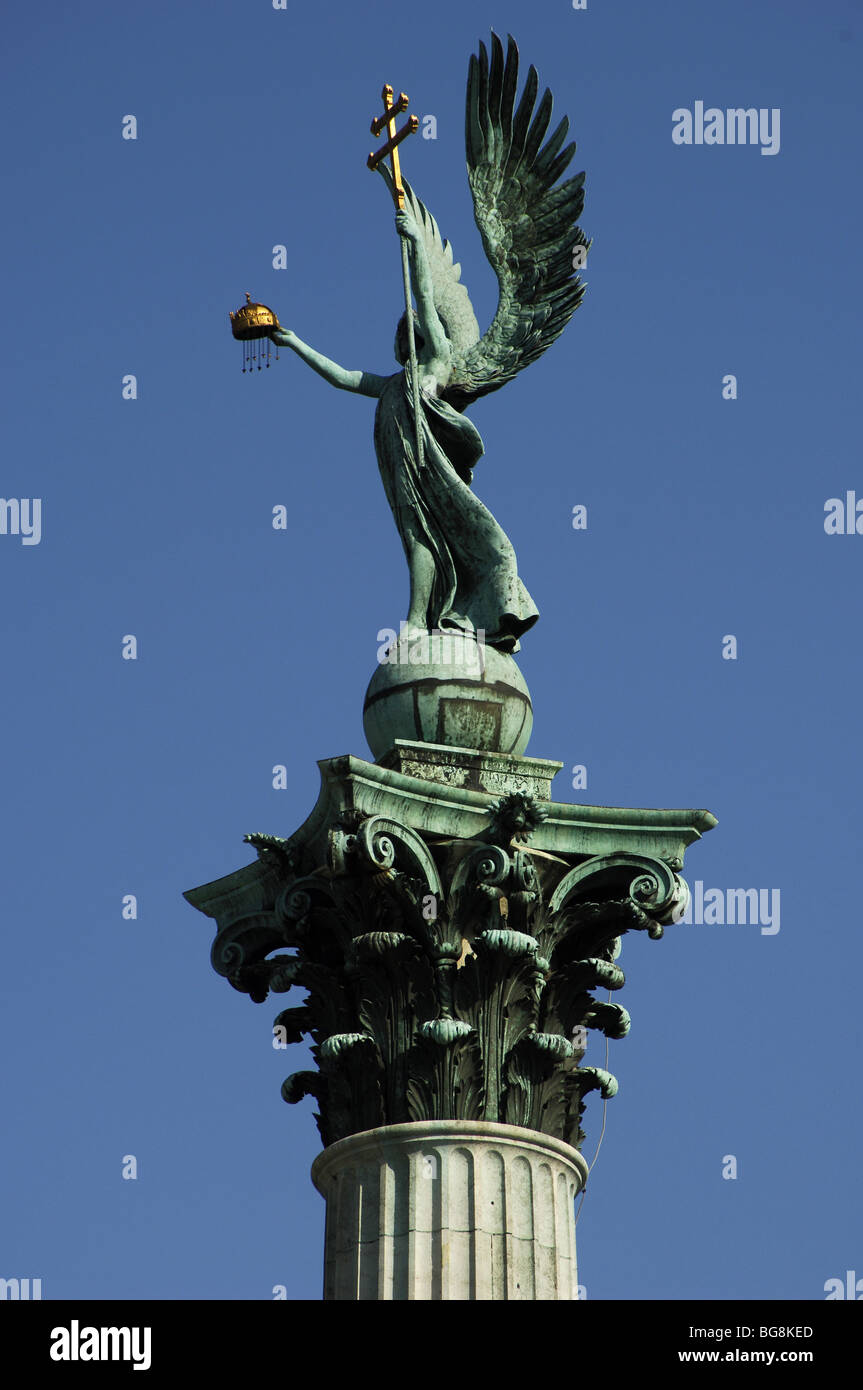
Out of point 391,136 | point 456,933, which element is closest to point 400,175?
point 391,136

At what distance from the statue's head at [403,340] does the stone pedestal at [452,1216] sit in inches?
380

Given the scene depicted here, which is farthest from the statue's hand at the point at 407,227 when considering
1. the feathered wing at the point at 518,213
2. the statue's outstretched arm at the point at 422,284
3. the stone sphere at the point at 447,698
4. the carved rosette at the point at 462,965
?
the carved rosette at the point at 462,965

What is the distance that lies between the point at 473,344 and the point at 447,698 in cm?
529

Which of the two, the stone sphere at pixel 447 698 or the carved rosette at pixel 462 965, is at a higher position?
the stone sphere at pixel 447 698

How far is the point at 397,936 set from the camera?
25.6m

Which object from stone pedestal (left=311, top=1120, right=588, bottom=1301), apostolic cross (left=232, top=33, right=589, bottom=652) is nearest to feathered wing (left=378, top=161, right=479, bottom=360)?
apostolic cross (left=232, top=33, right=589, bottom=652)

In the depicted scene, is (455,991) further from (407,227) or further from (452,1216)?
(407,227)

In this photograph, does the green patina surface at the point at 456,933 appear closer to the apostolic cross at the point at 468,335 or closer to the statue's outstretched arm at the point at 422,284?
the apostolic cross at the point at 468,335

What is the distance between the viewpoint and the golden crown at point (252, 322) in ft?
98.8

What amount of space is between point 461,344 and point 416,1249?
1129 cm

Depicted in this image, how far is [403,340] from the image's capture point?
30.2 metres

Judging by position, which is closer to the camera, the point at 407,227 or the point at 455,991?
the point at 455,991
